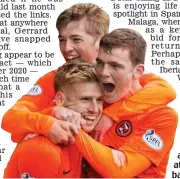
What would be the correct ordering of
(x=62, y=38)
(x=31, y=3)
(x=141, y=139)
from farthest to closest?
(x=31, y=3), (x=62, y=38), (x=141, y=139)

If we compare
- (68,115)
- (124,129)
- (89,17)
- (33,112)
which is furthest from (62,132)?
(89,17)

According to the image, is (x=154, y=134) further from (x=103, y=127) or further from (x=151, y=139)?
(x=103, y=127)

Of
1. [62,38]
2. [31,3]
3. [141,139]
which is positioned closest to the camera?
[141,139]

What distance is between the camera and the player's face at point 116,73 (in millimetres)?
3252

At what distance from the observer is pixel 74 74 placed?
322 cm

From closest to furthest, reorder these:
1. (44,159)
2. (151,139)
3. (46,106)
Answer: (44,159)
(151,139)
(46,106)

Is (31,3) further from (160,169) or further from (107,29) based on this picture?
(160,169)

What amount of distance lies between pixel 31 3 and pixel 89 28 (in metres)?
0.43

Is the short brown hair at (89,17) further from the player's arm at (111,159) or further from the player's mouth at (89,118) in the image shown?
the player's arm at (111,159)

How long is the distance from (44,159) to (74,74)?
1.27 ft

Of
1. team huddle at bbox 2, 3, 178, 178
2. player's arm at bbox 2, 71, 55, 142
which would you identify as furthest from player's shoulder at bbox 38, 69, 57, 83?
team huddle at bbox 2, 3, 178, 178

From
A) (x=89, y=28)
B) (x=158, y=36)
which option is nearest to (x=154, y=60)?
(x=158, y=36)

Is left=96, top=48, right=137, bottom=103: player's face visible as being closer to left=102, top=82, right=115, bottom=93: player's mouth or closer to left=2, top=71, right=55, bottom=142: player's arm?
left=102, top=82, right=115, bottom=93: player's mouth

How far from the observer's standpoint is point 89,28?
3.41m
